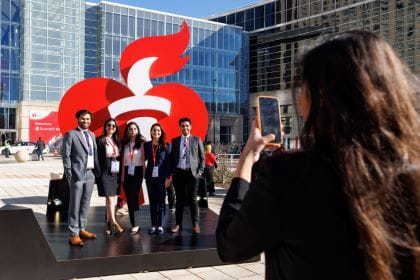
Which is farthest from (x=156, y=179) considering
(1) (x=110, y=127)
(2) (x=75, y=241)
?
(2) (x=75, y=241)

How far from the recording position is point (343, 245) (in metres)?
1.08

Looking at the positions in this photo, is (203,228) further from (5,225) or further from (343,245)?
(343,245)

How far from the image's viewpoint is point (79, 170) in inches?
235

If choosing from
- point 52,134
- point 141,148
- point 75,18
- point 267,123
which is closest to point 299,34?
point 75,18

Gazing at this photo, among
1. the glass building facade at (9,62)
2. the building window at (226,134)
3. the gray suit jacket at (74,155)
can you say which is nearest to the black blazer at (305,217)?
the gray suit jacket at (74,155)

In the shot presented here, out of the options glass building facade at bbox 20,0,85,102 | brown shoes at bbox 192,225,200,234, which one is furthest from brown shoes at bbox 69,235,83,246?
glass building facade at bbox 20,0,85,102

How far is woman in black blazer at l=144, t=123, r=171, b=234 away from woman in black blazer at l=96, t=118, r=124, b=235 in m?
0.48

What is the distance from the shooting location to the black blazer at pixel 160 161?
6773mm

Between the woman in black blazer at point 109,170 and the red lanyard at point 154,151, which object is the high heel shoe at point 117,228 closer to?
the woman in black blazer at point 109,170

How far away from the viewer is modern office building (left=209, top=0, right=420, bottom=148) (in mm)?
41688

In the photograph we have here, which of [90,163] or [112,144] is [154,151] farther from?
[90,163]

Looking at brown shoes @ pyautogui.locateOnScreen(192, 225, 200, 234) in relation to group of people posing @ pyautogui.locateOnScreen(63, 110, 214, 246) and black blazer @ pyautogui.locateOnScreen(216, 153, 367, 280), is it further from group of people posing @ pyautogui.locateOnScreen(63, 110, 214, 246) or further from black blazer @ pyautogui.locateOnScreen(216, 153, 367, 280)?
black blazer @ pyautogui.locateOnScreen(216, 153, 367, 280)

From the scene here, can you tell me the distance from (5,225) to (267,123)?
4012 millimetres

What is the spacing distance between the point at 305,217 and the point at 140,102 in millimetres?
8113
